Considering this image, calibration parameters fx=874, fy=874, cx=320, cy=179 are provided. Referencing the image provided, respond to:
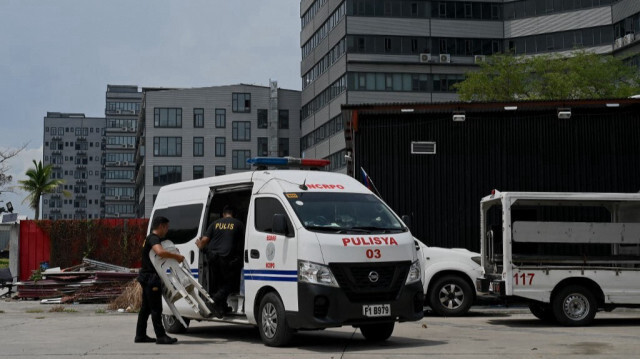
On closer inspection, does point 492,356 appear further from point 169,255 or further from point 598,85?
point 598,85

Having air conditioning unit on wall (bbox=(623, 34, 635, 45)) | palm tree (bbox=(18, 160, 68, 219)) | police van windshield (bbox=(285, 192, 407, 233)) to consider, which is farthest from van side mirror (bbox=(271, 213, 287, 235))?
palm tree (bbox=(18, 160, 68, 219))

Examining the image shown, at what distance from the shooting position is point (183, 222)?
1485 centimetres

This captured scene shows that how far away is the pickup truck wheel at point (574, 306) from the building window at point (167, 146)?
255 feet

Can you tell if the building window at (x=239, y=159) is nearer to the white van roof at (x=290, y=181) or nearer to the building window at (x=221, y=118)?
the building window at (x=221, y=118)

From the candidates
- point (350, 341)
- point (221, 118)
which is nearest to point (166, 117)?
point (221, 118)

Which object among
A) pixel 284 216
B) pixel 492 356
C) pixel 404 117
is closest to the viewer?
pixel 492 356

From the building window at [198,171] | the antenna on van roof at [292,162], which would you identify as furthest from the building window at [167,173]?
the antenna on van roof at [292,162]

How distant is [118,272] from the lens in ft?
81.4

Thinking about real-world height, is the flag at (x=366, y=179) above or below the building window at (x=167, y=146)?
below

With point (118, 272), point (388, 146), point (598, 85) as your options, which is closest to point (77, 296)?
point (118, 272)

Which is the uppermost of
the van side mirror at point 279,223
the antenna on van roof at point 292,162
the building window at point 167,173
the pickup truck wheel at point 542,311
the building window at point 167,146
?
the building window at point 167,146

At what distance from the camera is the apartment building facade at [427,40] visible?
70562 millimetres

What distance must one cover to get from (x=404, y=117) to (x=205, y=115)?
70167 millimetres

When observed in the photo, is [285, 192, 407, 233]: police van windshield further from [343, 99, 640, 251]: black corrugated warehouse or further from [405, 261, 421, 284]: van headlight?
[343, 99, 640, 251]: black corrugated warehouse
